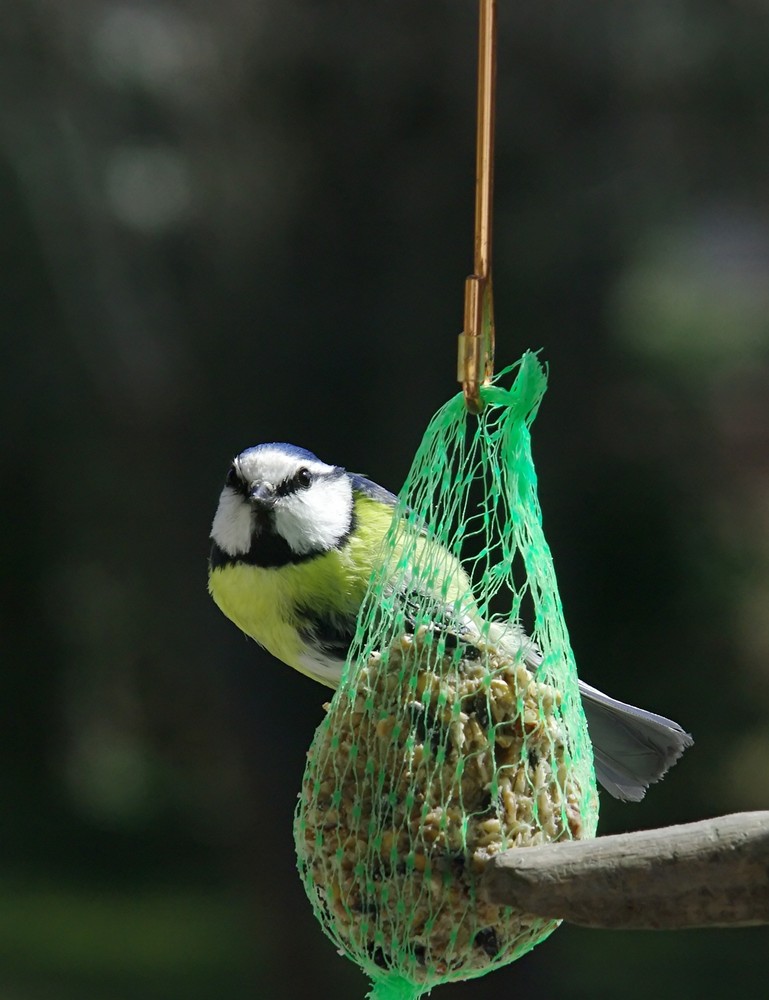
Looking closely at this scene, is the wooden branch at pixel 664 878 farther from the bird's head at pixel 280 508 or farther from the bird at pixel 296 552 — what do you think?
the bird's head at pixel 280 508

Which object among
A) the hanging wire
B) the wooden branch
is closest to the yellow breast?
the hanging wire

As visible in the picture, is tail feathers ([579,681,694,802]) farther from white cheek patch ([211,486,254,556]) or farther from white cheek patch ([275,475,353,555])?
white cheek patch ([211,486,254,556])

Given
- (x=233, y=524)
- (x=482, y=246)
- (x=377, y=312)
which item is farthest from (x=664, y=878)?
(x=377, y=312)

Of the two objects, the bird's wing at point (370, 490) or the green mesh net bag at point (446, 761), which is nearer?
the green mesh net bag at point (446, 761)

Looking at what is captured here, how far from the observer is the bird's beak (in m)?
2.10

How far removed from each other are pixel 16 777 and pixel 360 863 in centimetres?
504

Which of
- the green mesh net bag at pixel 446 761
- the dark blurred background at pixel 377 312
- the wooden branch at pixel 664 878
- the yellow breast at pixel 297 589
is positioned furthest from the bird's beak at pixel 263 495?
the dark blurred background at pixel 377 312

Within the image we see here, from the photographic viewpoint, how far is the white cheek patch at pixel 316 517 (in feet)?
7.19

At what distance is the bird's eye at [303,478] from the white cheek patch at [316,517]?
11mm

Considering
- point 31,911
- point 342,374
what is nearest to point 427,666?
point 342,374

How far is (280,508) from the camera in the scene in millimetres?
2176

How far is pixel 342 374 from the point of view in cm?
504

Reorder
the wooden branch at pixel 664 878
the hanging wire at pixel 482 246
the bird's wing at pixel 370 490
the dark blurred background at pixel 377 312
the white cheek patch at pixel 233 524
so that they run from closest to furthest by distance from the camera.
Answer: the wooden branch at pixel 664 878
the hanging wire at pixel 482 246
the white cheek patch at pixel 233 524
the bird's wing at pixel 370 490
the dark blurred background at pixel 377 312

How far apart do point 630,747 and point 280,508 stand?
67 cm
